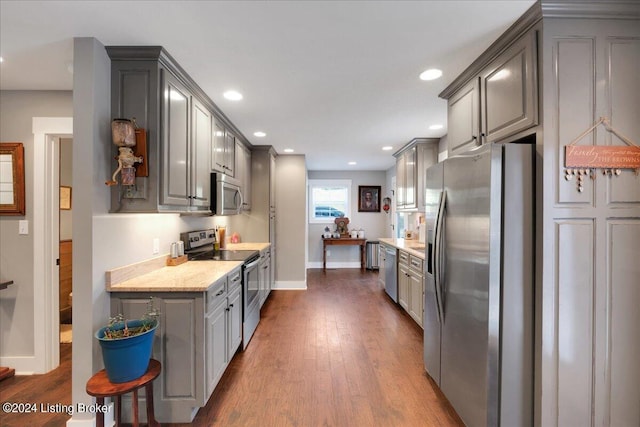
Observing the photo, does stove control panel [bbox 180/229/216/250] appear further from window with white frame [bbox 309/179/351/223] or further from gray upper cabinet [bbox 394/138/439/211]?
window with white frame [bbox 309/179/351/223]

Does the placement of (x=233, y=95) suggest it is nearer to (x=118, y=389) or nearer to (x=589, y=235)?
(x=118, y=389)

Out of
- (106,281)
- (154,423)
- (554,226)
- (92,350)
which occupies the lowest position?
(154,423)

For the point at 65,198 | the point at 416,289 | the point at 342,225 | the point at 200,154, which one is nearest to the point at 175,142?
the point at 200,154

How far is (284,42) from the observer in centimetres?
175

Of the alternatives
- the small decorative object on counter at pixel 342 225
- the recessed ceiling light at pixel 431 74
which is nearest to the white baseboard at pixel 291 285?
the small decorative object on counter at pixel 342 225

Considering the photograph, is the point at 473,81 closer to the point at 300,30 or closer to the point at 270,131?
the point at 300,30

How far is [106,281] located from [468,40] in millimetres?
2750

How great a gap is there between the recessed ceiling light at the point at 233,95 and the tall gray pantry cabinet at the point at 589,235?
6.97 ft

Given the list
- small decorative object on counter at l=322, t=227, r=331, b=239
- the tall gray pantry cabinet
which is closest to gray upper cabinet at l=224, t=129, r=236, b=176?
the tall gray pantry cabinet

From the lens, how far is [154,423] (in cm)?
171

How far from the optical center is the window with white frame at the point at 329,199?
23.2ft

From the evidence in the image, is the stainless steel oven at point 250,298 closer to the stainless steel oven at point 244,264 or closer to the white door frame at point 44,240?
the stainless steel oven at point 244,264

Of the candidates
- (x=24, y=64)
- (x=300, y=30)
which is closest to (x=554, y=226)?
(x=300, y=30)

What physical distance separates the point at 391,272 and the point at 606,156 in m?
3.07
